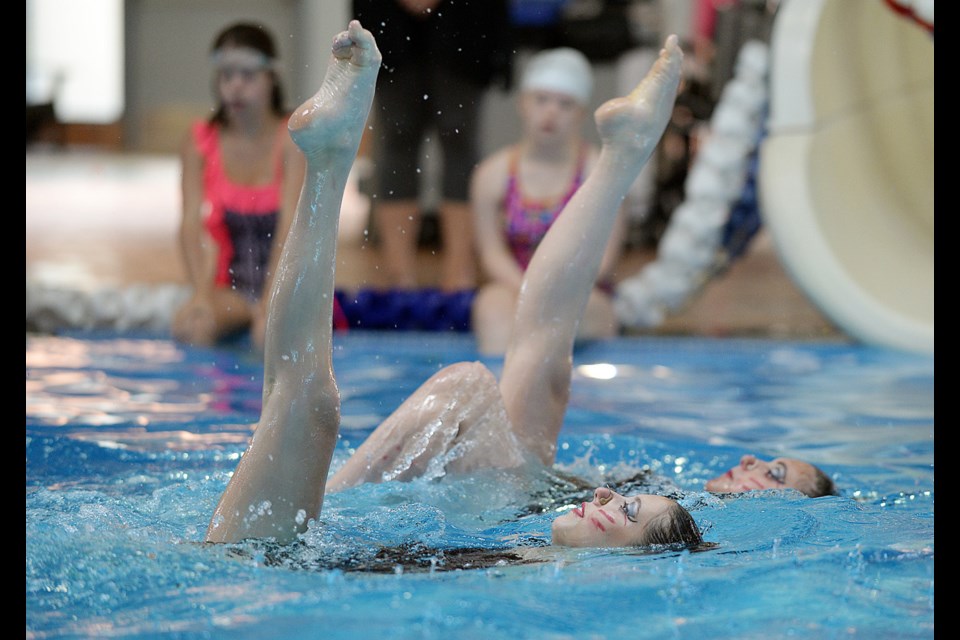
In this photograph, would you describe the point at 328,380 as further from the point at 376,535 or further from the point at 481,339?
the point at 481,339

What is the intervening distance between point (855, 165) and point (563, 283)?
8.39ft

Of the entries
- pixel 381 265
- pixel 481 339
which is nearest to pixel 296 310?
pixel 481 339

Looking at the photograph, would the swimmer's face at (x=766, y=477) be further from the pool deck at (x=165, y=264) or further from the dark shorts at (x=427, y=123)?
the dark shorts at (x=427, y=123)

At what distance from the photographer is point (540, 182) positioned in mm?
4543

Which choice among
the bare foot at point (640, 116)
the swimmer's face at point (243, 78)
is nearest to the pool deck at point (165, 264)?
the swimmer's face at point (243, 78)

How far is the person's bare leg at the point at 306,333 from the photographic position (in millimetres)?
1867

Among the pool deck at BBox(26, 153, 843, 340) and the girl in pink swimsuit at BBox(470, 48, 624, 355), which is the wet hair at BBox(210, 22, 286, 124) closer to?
the girl in pink swimsuit at BBox(470, 48, 624, 355)

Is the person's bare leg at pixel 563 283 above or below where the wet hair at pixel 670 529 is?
above

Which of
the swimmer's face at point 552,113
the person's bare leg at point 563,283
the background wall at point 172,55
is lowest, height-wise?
the person's bare leg at point 563,283

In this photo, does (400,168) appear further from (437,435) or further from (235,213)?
(437,435)

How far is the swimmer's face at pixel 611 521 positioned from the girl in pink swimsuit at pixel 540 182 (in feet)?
7.79

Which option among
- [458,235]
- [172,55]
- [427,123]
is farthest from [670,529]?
[172,55]

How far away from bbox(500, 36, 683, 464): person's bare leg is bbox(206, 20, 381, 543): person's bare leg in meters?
0.64
